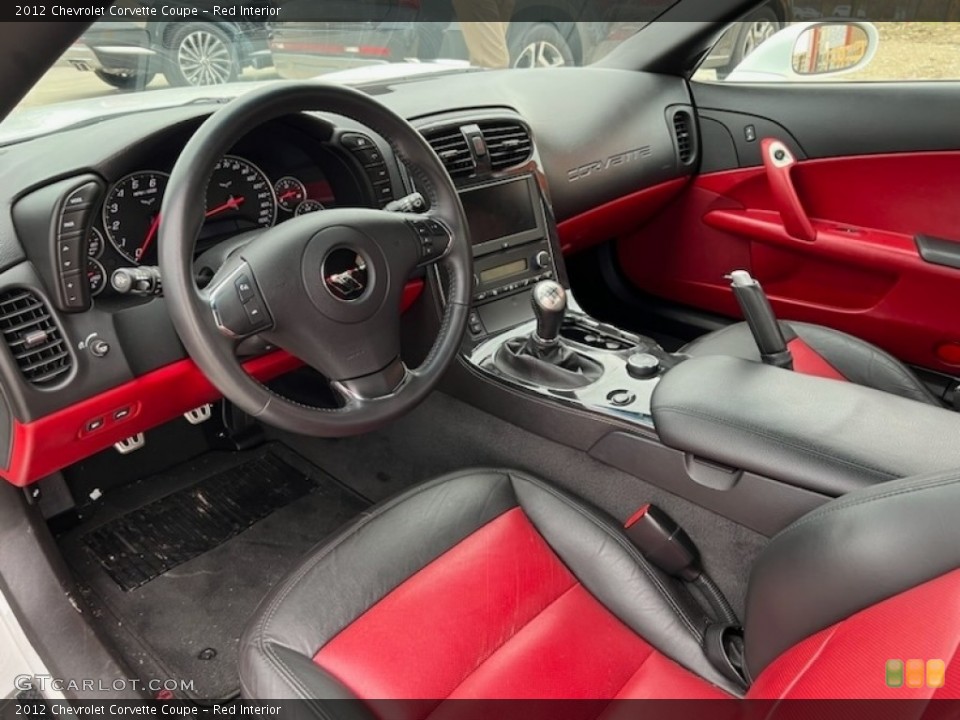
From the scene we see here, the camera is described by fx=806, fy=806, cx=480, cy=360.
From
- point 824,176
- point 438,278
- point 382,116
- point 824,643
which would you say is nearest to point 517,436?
point 438,278

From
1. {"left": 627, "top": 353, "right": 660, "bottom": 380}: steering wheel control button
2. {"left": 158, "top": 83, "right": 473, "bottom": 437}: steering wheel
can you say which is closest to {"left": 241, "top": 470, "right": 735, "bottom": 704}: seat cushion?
{"left": 158, "top": 83, "right": 473, "bottom": 437}: steering wheel

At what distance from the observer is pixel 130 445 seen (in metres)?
1.71

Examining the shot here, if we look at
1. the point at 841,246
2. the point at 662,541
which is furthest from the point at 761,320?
the point at 841,246

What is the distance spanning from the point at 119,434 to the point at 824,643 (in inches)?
41.8

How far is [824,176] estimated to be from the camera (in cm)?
215

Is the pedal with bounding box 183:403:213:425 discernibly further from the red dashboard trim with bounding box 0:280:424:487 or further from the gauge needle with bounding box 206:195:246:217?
the gauge needle with bounding box 206:195:246:217

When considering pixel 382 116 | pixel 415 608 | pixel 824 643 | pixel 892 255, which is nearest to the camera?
pixel 824 643

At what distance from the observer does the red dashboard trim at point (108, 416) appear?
3.74 feet

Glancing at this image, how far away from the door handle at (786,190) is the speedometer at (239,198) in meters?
1.35

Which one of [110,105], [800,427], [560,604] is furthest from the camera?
[110,105]

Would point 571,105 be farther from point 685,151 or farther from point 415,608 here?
point 415,608

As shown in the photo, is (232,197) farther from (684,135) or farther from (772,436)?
(684,135)

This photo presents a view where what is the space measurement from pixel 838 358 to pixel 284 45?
1507 mm

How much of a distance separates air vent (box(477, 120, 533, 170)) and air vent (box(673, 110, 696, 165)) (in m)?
0.64
